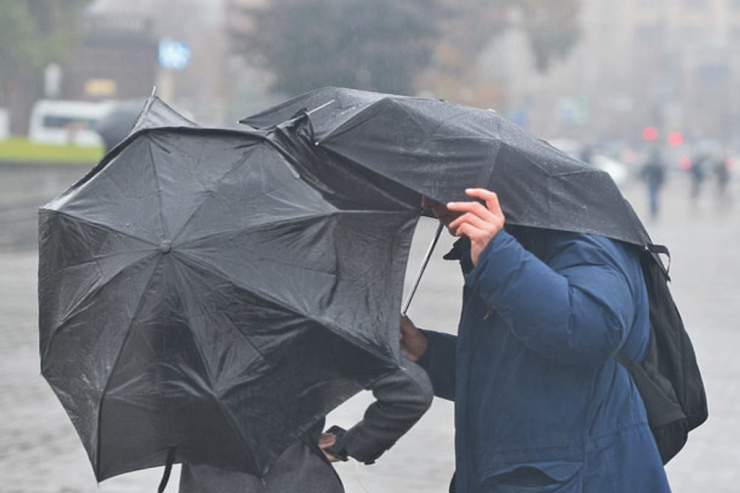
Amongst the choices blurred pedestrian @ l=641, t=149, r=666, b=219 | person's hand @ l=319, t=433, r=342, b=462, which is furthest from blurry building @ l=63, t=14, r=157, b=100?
person's hand @ l=319, t=433, r=342, b=462

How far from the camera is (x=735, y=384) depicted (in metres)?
10.1

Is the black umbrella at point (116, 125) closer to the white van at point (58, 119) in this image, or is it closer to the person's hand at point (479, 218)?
the person's hand at point (479, 218)

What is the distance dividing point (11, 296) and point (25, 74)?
2913 cm

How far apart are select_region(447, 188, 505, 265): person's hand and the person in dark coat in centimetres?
42

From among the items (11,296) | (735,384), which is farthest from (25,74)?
(735,384)

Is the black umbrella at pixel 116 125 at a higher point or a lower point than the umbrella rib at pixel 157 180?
lower

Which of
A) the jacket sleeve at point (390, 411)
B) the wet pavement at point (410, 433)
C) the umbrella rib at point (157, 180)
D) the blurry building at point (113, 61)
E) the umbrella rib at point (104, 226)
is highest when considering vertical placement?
the umbrella rib at point (157, 180)

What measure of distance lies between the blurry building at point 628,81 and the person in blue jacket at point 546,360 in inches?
3201

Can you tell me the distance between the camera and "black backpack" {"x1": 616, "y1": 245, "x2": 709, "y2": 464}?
3494 millimetres

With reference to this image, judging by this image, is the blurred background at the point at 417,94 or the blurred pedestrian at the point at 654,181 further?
the blurred pedestrian at the point at 654,181

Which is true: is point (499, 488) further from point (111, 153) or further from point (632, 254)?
point (111, 153)

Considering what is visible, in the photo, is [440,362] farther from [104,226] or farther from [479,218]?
[104,226]

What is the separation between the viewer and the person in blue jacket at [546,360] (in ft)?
10.5

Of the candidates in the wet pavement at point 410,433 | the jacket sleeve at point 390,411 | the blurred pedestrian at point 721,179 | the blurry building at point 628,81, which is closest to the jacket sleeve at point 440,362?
the jacket sleeve at point 390,411
